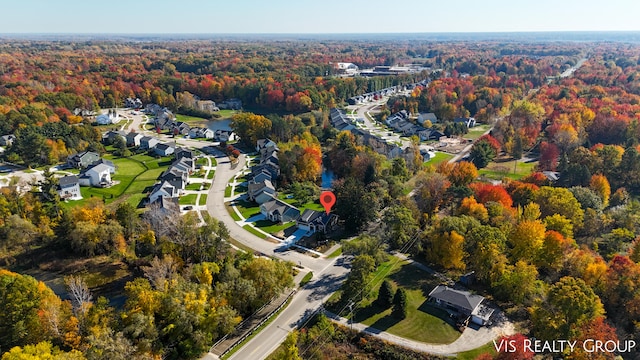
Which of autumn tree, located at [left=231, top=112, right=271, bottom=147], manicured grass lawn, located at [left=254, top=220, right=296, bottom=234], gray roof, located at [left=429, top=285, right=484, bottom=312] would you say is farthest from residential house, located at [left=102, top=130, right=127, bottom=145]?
gray roof, located at [left=429, top=285, right=484, bottom=312]

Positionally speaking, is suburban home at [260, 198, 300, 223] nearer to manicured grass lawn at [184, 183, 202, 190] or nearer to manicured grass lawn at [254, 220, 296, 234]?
manicured grass lawn at [254, 220, 296, 234]

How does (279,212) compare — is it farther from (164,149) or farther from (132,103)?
(132,103)

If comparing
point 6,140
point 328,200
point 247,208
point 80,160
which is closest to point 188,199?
point 247,208

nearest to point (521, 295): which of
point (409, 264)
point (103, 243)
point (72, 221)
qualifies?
point (409, 264)

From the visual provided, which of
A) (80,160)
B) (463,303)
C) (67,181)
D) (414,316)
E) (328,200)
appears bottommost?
(414,316)

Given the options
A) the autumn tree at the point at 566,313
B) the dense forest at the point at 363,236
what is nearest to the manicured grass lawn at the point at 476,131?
the dense forest at the point at 363,236

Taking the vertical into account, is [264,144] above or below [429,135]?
below
